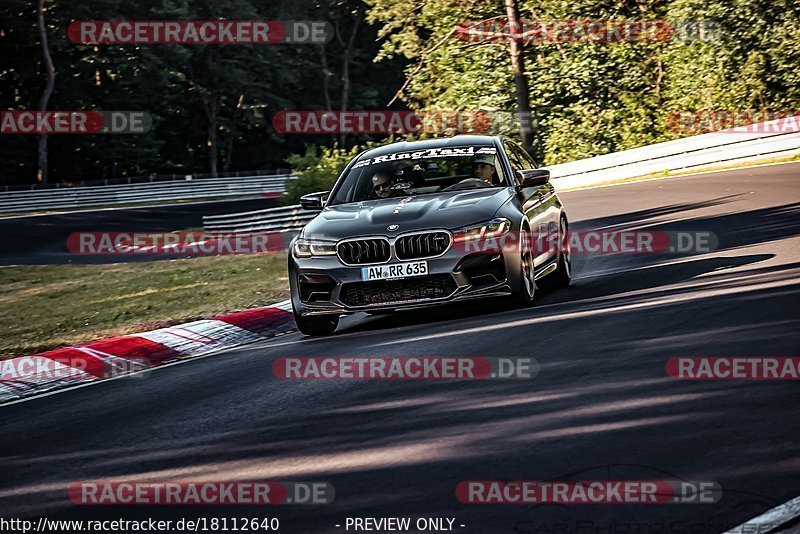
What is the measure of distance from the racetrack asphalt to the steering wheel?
1.15 m

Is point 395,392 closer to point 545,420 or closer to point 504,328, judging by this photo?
point 545,420

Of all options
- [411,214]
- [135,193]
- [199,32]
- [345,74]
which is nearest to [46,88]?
[135,193]

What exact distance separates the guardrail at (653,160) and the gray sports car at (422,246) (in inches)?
607

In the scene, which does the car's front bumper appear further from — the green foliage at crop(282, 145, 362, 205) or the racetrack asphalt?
the green foliage at crop(282, 145, 362, 205)

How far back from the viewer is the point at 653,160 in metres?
33.4

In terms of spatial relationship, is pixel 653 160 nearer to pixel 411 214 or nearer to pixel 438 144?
pixel 438 144

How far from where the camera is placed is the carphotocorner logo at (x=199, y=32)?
57.6 metres

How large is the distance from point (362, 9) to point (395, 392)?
224 feet

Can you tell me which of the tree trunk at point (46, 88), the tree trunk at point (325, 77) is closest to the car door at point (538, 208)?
the tree trunk at point (46, 88)

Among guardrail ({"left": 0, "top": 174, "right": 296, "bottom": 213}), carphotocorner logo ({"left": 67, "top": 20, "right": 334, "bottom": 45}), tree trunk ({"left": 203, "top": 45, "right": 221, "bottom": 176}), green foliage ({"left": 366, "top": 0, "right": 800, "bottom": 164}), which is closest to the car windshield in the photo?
green foliage ({"left": 366, "top": 0, "right": 800, "bottom": 164})

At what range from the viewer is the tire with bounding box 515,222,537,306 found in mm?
10273

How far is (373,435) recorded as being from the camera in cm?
626

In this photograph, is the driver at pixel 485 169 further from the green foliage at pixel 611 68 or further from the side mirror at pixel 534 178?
the green foliage at pixel 611 68

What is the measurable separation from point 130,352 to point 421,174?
3266 mm
